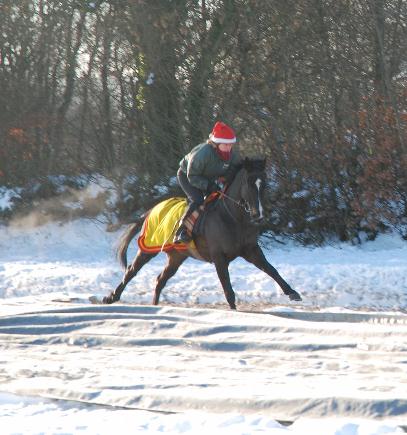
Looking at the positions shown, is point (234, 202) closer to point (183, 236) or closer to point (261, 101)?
point (183, 236)

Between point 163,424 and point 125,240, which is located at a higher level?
point 125,240

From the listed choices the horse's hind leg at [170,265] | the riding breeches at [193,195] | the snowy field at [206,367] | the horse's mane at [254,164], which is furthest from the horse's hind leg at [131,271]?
the horse's mane at [254,164]

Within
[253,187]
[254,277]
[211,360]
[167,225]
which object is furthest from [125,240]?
[211,360]

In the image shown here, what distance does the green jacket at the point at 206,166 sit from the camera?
10445 mm

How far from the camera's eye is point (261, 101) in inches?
764

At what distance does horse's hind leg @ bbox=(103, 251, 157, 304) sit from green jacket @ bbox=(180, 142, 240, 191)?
50.5 inches

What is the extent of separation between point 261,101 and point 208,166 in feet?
30.0

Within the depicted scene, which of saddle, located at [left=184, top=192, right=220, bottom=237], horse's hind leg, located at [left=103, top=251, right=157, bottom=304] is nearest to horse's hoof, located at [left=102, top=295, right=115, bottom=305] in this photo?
horse's hind leg, located at [left=103, top=251, right=157, bottom=304]

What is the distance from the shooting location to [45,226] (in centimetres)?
2200

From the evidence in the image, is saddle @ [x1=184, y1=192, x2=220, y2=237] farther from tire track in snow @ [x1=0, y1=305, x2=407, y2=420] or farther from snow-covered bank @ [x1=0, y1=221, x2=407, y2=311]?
snow-covered bank @ [x1=0, y1=221, x2=407, y2=311]

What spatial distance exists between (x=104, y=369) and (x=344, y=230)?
12.1 metres

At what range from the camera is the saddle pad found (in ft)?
35.8

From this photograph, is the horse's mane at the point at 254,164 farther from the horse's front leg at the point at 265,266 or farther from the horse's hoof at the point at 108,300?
the horse's hoof at the point at 108,300

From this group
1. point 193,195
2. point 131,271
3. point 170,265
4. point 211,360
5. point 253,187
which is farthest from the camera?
point 131,271
